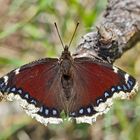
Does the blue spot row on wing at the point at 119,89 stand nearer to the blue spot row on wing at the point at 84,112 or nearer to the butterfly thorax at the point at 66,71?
Answer: the blue spot row on wing at the point at 84,112

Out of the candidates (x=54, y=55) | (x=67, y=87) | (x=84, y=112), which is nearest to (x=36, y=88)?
(x=67, y=87)

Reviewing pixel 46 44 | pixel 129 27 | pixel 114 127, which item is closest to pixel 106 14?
pixel 129 27

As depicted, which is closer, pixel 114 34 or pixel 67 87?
pixel 114 34

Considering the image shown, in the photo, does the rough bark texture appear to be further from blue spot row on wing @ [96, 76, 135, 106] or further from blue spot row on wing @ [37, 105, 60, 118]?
blue spot row on wing @ [37, 105, 60, 118]

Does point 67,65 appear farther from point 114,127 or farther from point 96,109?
point 114,127

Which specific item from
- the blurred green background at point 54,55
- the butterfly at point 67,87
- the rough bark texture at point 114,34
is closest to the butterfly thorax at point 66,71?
the butterfly at point 67,87

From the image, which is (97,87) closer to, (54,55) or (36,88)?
(36,88)
